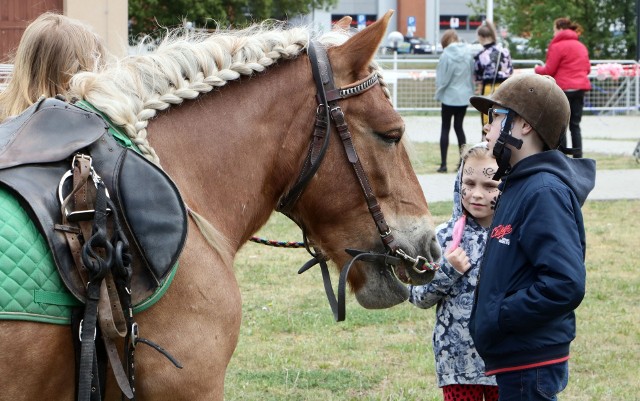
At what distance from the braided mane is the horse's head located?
18 cm

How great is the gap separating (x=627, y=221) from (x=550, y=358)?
7.19 metres

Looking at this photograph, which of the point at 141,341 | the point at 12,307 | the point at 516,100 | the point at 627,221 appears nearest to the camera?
the point at 12,307

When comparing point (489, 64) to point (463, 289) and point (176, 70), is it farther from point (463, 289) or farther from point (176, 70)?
point (176, 70)

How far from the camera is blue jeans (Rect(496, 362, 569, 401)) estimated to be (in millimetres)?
3049

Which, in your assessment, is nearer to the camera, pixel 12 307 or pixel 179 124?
pixel 12 307

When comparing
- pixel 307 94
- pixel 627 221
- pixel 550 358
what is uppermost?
pixel 307 94

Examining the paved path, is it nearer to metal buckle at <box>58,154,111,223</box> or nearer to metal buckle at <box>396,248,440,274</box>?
metal buckle at <box>396,248,440,274</box>

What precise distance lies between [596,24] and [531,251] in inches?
1047

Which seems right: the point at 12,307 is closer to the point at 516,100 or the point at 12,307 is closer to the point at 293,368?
the point at 516,100

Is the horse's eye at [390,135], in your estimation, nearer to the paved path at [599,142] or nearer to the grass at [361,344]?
the grass at [361,344]

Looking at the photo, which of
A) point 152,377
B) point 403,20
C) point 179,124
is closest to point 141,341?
point 152,377

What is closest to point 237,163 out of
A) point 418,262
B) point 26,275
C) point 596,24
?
point 418,262

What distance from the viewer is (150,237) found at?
2.35 meters

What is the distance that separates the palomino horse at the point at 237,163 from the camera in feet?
8.00
